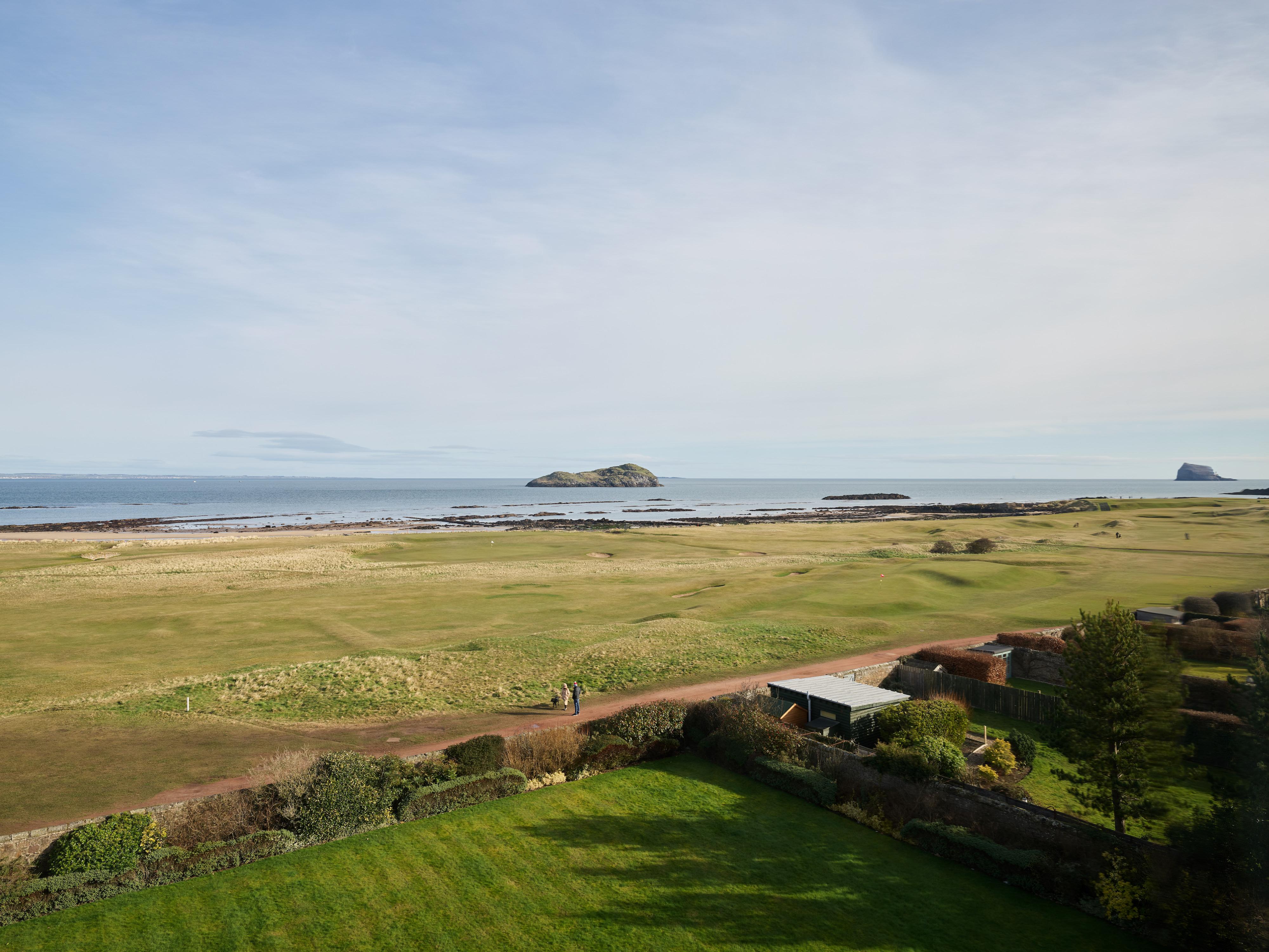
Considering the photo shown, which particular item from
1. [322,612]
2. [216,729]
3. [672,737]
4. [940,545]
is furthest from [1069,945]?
[940,545]

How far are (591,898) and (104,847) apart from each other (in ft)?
40.4

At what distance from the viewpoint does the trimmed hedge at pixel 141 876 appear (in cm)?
1573

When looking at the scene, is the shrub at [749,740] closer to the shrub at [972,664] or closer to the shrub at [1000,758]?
the shrub at [1000,758]

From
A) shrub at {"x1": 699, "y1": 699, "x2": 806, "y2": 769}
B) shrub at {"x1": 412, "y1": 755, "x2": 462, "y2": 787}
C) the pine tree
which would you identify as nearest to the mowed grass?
shrub at {"x1": 412, "y1": 755, "x2": 462, "y2": 787}

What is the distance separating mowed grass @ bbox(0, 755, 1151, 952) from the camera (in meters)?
14.8

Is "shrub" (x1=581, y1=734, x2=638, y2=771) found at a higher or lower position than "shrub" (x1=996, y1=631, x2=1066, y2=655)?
lower

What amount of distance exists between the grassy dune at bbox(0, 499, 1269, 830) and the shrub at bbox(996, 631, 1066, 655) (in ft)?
19.1

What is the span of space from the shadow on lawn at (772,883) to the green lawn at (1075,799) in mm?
5211

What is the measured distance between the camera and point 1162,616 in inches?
1670

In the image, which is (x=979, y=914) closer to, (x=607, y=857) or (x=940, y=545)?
(x=607, y=857)

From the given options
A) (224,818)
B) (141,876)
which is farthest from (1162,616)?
(141,876)

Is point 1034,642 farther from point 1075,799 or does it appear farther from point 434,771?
point 434,771

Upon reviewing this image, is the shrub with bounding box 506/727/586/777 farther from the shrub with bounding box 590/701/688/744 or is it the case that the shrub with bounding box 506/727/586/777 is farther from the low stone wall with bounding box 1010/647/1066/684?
the low stone wall with bounding box 1010/647/1066/684

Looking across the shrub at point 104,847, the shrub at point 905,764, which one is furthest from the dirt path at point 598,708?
A: the shrub at point 905,764
